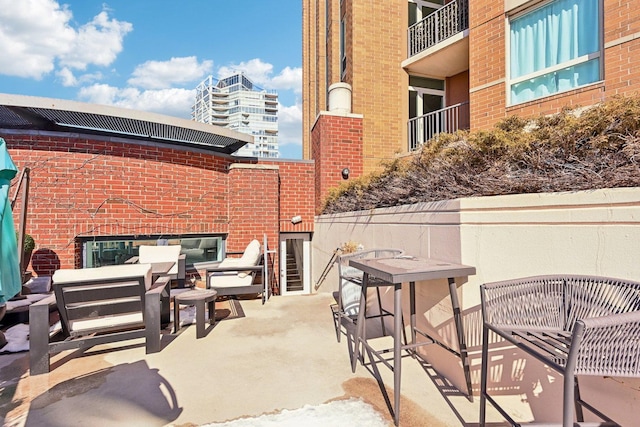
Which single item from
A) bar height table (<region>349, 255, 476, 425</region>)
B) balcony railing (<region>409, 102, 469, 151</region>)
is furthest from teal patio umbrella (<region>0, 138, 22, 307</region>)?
balcony railing (<region>409, 102, 469, 151</region>)

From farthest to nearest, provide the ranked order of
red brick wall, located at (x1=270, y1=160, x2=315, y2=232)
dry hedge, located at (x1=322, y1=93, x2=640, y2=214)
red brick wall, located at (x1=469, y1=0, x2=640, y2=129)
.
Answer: red brick wall, located at (x1=270, y1=160, x2=315, y2=232)
red brick wall, located at (x1=469, y1=0, x2=640, y2=129)
dry hedge, located at (x1=322, y1=93, x2=640, y2=214)

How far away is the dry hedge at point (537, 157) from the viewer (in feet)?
6.94

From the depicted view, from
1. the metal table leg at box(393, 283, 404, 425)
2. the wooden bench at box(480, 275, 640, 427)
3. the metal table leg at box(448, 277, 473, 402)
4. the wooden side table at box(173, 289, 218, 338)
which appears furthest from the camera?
the wooden side table at box(173, 289, 218, 338)

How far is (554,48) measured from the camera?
605 cm

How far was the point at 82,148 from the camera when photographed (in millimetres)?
6340

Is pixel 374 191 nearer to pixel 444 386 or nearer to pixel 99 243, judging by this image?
pixel 444 386

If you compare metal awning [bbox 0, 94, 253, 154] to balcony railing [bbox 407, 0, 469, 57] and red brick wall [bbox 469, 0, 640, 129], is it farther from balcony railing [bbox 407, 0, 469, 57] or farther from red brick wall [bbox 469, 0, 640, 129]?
balcony railing [bbox 407, 0, 469, 57]

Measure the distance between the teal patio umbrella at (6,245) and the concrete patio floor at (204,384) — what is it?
999 mm

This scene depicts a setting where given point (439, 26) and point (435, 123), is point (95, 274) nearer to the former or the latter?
point (435, 123)

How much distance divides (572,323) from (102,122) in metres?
7.56

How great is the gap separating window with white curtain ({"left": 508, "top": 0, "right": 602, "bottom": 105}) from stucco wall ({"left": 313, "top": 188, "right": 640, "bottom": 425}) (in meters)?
4.84

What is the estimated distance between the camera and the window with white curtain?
18.3 ft

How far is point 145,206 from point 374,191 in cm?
499

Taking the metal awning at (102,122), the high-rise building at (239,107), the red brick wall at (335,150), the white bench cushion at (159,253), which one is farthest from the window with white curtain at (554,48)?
the high-rise building at (239,107)
